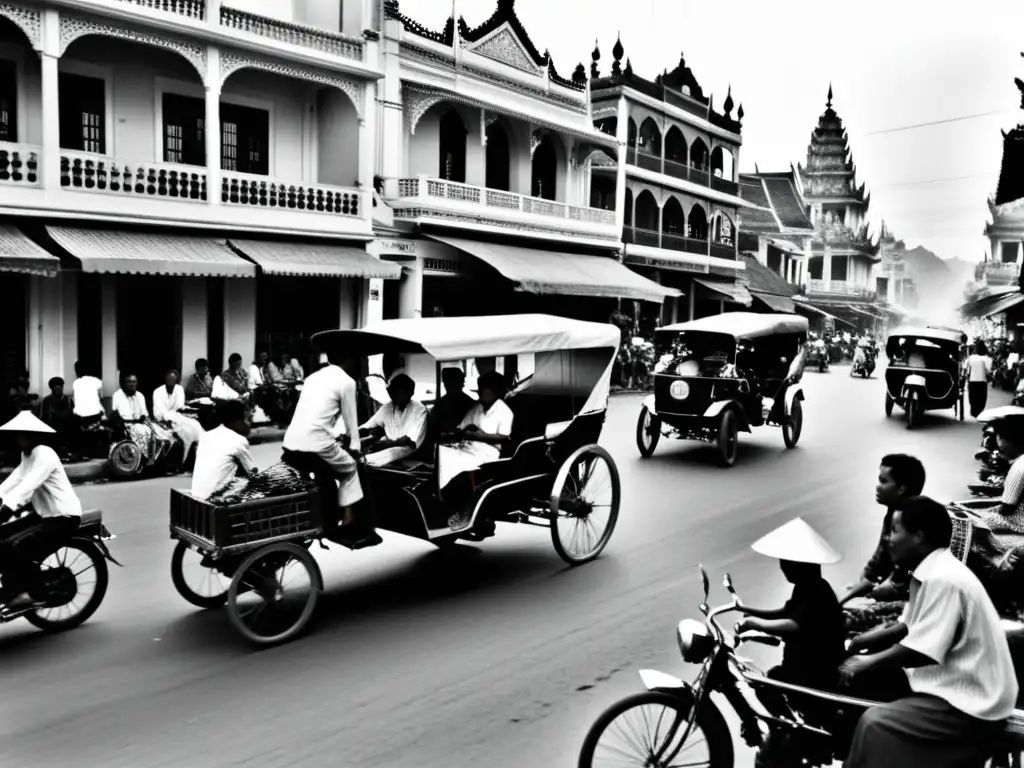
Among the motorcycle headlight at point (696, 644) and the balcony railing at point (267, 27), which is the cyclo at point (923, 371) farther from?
the motorcycle headlight at point (696, 644)

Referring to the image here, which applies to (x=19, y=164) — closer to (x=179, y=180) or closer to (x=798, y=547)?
(x=179, y=180)

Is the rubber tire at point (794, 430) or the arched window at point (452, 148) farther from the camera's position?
the arched window at point (452, 148)

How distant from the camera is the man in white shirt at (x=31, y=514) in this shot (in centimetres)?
573

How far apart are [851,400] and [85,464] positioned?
63.4ft

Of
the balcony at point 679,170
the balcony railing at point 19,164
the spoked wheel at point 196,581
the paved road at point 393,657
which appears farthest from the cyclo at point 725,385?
the balcony at point 679,170

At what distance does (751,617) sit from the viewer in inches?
159

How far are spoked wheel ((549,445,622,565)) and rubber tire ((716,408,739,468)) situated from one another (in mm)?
4402

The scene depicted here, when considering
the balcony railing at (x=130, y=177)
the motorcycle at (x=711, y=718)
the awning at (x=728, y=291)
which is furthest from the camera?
the awning at (x=728, y=291)

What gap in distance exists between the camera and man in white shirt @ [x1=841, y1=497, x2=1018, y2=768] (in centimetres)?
319

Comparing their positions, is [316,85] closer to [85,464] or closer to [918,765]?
[85,464]

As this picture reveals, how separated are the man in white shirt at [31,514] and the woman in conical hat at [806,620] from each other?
423cm

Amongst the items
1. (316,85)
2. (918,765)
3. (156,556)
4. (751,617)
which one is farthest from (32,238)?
(918,765)

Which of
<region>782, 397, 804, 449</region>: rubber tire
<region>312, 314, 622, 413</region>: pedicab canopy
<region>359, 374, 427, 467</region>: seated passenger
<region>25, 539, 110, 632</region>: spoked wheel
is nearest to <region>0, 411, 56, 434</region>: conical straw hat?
<region>25, 539, 110, 632</region>: spoked wheel

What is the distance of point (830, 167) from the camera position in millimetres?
72750
